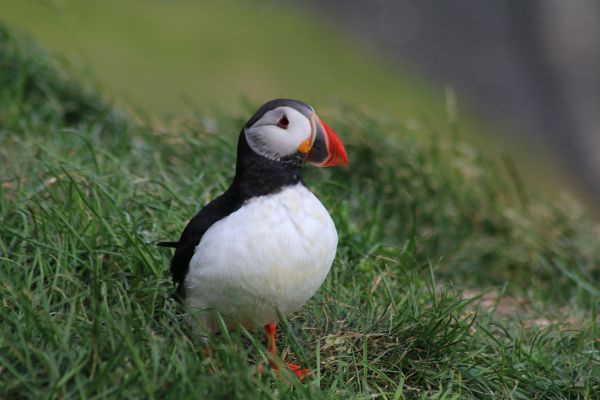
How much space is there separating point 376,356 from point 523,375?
21.3 inches

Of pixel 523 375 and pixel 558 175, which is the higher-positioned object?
pixel 523 375

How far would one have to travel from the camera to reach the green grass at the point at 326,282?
2852 mm

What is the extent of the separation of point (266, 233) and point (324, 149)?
332mm

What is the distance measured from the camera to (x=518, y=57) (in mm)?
11336

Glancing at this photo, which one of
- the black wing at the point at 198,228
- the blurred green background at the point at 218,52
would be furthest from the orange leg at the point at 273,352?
the blurred green background at the point at 218,52

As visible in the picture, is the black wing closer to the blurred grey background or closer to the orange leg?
the orange leg

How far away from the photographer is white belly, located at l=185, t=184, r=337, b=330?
2.88 m

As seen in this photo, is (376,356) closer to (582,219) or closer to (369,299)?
(369,299)

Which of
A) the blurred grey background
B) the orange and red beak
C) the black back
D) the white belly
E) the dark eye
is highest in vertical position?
the dark eye

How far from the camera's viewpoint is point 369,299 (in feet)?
11.8

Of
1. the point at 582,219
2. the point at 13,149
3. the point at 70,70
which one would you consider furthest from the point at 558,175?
the point at 13,149

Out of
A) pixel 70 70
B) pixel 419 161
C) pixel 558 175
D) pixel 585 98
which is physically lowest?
pixel 558 175

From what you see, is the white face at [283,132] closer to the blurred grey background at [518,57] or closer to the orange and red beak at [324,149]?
the orange and red beak at [324,149]

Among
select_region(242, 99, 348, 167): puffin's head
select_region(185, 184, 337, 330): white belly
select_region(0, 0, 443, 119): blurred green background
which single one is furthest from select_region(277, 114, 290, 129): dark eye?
select_region(0, 0, 443, 119): blurred green background
